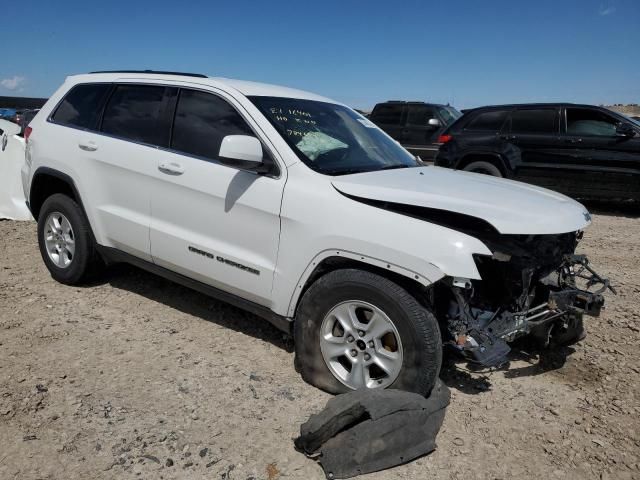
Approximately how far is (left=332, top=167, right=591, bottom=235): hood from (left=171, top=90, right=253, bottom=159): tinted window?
0.93 meters

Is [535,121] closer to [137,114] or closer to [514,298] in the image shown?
[514,298]

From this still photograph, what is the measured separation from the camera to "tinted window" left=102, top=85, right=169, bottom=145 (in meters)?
4.00

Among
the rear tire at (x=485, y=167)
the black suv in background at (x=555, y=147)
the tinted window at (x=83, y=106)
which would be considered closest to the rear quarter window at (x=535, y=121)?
the black suv in background at (x=555, y=147)

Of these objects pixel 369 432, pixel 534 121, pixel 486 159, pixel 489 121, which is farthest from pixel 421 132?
pixel 369 432

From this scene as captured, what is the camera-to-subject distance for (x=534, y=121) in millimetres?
9305

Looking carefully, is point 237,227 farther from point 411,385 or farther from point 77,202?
point 77,202

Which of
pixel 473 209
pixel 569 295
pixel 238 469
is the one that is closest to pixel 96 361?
pixel 238 469

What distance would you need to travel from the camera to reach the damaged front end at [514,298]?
2939 mm

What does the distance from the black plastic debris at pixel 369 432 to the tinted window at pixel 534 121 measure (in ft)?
25.1

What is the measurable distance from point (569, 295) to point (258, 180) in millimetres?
1997

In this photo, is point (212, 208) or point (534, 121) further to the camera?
point (534, 121)

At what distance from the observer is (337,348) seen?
3.15 metres

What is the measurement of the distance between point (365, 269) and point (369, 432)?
2.90 feet

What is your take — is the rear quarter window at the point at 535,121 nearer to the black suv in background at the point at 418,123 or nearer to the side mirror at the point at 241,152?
the black suv in background at the point at 418,123
